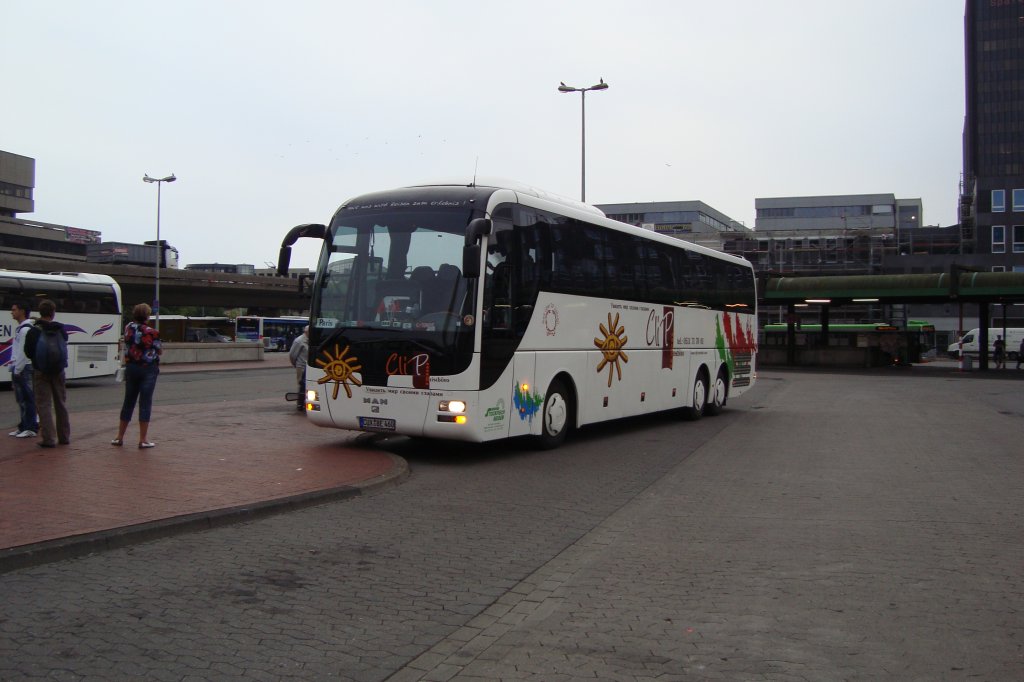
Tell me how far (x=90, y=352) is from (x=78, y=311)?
1.22m

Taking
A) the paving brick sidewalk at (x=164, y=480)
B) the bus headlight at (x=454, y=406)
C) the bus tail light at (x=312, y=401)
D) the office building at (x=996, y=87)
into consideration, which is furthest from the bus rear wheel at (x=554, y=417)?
the office building at (x=996, y=87)

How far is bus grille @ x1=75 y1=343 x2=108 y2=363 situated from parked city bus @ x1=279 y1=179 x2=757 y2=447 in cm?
1482

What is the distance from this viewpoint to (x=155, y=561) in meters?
6.04

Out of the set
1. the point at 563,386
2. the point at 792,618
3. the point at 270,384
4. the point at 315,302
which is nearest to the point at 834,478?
the point at 563,386

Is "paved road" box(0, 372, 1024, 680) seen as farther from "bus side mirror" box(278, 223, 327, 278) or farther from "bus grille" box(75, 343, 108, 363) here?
"bus grille" box(75, 343, 108, 363)

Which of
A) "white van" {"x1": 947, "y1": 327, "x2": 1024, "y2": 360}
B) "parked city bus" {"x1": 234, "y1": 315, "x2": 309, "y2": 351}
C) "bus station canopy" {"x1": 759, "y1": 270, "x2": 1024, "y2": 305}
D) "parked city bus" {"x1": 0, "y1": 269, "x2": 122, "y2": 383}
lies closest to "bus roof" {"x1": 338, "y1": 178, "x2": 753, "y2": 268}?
"parked city bus" {"x1": 0, "y1": 269, "x2": 122, "y2": 383}

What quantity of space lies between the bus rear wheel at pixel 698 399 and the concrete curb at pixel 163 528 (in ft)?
33.1

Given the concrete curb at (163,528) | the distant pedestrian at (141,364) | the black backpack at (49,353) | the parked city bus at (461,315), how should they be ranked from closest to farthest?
the concrete curb at (163,528)
the black backpack at (49,353)
the distant pedestrian at (141,364)
the parked city bus at (461,315)

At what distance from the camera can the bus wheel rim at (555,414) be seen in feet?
41.2

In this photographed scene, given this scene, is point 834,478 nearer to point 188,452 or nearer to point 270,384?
point 188,452

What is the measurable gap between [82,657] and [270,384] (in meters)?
22.6

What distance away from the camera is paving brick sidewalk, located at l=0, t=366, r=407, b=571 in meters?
6.48

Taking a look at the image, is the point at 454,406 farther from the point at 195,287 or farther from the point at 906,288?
the point at 195,287

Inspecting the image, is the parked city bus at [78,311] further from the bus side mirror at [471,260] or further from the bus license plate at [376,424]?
the bus side mirror at [471,260]
